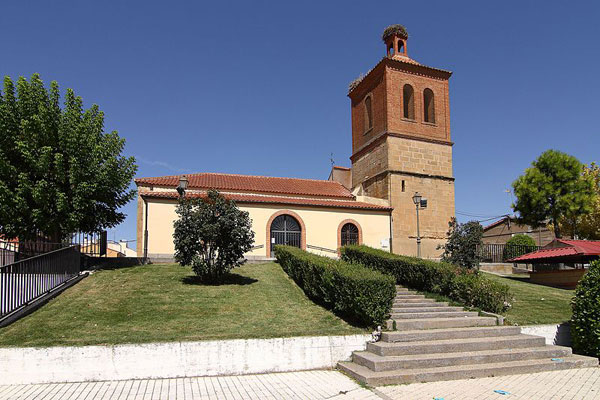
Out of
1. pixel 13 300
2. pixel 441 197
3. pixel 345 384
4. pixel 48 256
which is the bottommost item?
pixel 345 384

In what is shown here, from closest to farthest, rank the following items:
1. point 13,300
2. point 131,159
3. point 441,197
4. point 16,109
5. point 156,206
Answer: point 13,300
point 16,109
point 131,159
point 156,206
point 441,197

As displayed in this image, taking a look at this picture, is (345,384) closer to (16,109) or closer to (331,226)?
(16,109)

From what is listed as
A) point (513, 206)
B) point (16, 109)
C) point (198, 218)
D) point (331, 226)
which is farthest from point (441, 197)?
point (16, 109)

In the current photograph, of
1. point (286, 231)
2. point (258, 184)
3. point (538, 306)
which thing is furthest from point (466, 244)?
point (258, 184)

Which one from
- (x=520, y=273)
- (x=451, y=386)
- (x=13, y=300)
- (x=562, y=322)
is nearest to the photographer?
(x=451, y=386)

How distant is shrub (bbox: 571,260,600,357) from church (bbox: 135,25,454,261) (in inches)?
482

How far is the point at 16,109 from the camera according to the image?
1419 cm

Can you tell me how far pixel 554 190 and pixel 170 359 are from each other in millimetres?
25829

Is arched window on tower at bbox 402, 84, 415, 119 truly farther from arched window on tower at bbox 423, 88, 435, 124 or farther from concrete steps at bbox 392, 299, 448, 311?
concrete steps at bbox 392, 299, 448, 311

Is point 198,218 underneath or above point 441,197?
underneath

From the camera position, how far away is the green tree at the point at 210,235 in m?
12.6

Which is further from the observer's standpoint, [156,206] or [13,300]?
[156,206]

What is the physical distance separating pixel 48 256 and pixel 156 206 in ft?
30.9

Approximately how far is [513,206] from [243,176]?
701 inches
